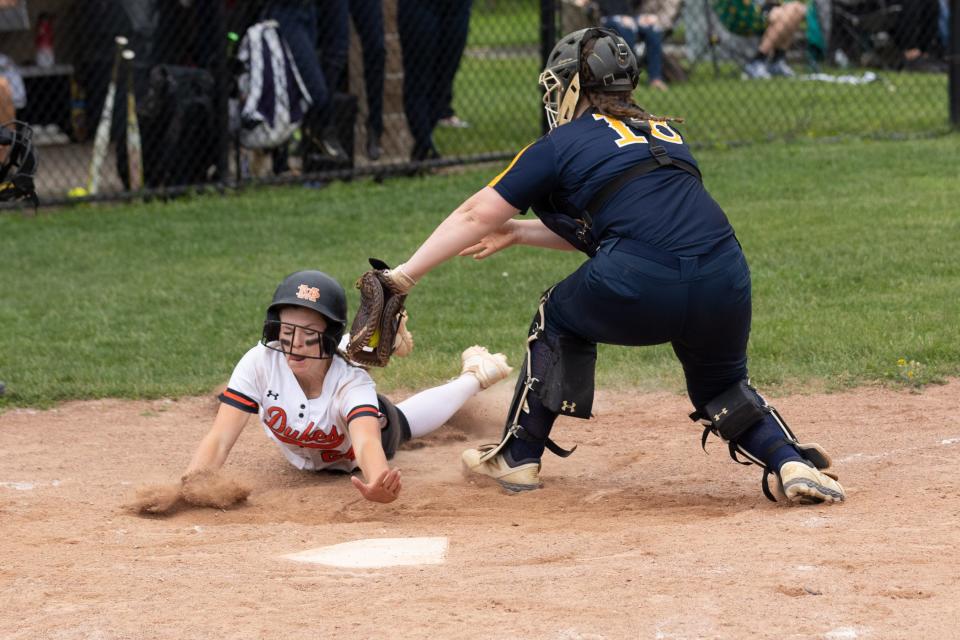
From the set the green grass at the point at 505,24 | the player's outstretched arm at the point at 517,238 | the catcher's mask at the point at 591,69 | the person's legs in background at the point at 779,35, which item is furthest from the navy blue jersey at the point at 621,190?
the person's legs in background at the point at 779,35

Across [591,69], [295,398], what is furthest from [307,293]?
[591,69]

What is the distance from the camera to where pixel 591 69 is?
4680mm

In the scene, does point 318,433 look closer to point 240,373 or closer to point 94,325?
point 240,373

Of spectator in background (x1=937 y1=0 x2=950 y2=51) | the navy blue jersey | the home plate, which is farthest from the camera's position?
spectator in background (x1=937 y1=0 x2=950 y2=51)

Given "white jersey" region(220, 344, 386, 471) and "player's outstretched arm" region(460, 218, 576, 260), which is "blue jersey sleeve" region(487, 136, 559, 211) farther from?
"white jersey" region(220, 344, 386, 471)

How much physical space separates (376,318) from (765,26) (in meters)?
13.4

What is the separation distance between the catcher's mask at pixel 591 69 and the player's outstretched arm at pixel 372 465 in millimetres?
1241

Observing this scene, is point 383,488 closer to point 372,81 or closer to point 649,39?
point 372,81

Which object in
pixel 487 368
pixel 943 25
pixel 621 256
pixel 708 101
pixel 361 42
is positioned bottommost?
pixel 708 101

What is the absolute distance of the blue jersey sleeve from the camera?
15.0 ft

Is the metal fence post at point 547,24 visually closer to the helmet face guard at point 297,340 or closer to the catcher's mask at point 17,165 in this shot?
the catcher's mask at point 17,165

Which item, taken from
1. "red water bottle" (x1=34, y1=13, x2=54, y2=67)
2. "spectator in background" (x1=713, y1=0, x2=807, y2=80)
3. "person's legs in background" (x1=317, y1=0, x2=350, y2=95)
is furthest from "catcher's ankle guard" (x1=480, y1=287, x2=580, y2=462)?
"spectator in background" (x1=713, y1=0, x2=807, y2=80)

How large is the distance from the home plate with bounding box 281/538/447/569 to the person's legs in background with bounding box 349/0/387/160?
7824mm

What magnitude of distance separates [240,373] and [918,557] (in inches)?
95.9
